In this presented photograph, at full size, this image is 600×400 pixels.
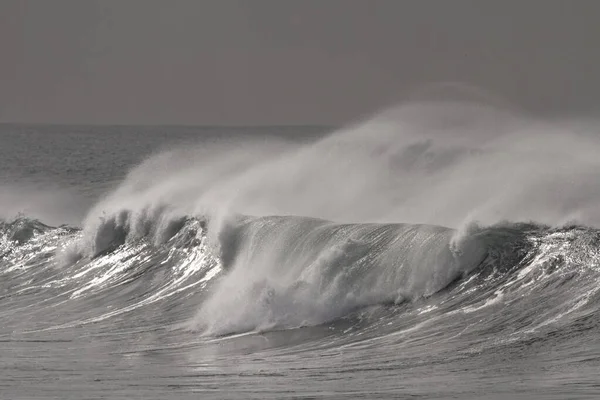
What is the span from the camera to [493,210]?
2072 centimetres

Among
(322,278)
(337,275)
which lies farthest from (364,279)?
(322,278)

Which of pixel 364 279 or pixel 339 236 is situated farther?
pixel 339 236

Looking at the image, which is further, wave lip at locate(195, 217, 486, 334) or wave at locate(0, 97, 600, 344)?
wave lip at locate(195, 217, 486, 334)

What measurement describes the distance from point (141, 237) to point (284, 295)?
368 inches

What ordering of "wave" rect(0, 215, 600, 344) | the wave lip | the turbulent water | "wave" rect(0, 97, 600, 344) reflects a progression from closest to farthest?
1. the turbulent water
2. "wave" rect(0, 215, 600, 344)
3. "wave" rect(0, 97, 600, 344)
4. the wave lip

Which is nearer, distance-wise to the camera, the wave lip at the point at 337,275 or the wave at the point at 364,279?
the wave at the point at 364,279

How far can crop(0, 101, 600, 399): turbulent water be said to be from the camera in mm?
13219

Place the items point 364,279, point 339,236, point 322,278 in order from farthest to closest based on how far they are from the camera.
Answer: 1. point 339,236
2. point 322,278
3. point 364,279

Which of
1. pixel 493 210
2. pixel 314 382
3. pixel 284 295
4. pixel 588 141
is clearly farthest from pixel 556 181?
pixel 314 382

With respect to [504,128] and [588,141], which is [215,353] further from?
[504,128]

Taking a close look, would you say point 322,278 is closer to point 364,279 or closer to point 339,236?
point 364,279

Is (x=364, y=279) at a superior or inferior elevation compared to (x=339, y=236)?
inferior

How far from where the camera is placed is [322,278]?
1845 cm

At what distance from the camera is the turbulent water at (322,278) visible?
1322 cm
